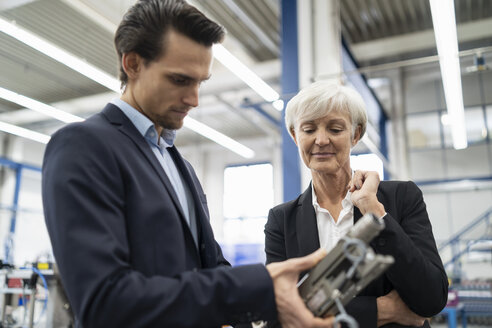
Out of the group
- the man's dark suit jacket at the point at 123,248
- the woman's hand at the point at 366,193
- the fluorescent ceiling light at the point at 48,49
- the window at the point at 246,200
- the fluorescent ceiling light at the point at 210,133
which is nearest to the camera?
the man's dark suit jacket at the point at 123,248

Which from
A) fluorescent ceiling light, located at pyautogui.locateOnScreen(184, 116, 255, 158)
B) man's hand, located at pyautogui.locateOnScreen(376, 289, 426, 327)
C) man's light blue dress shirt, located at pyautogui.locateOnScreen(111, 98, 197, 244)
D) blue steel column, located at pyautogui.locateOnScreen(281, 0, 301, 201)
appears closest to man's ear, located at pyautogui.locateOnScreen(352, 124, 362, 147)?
man's hand, located at pyautogui.locateOnScreen(376, 289, 426, 327)

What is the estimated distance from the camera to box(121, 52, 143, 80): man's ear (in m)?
0.93

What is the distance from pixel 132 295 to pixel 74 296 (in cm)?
10

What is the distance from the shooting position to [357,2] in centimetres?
681

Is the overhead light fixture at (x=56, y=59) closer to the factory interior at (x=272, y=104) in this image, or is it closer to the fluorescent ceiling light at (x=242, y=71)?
the factory interior at (x=272, y=104)

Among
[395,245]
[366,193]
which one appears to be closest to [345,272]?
[395,245]

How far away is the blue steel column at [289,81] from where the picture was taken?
4402 mm

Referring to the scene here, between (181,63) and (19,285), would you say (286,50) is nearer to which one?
(19,285)

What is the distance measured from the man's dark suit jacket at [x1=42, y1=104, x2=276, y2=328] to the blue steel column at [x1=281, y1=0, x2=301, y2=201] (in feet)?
11.7

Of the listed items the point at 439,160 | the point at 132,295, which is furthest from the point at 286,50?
the point at 439,160

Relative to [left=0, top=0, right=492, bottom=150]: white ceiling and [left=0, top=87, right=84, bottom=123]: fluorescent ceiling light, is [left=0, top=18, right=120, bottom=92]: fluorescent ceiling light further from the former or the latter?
[left=0, top=0, right=492, bottom=150]: white ceiling

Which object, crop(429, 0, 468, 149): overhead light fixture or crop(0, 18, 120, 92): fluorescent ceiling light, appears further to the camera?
crop(0, 18, 120, 92): fluorescent ceiling light

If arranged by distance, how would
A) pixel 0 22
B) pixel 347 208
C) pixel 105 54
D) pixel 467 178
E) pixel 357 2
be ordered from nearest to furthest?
pixel 347 208 < pixel 0 22 < pixel 357 2 < pixel 105 54 < pixel 467 178

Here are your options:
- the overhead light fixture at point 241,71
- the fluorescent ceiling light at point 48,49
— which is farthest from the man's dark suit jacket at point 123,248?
the overhead light fixture at point 241,71
